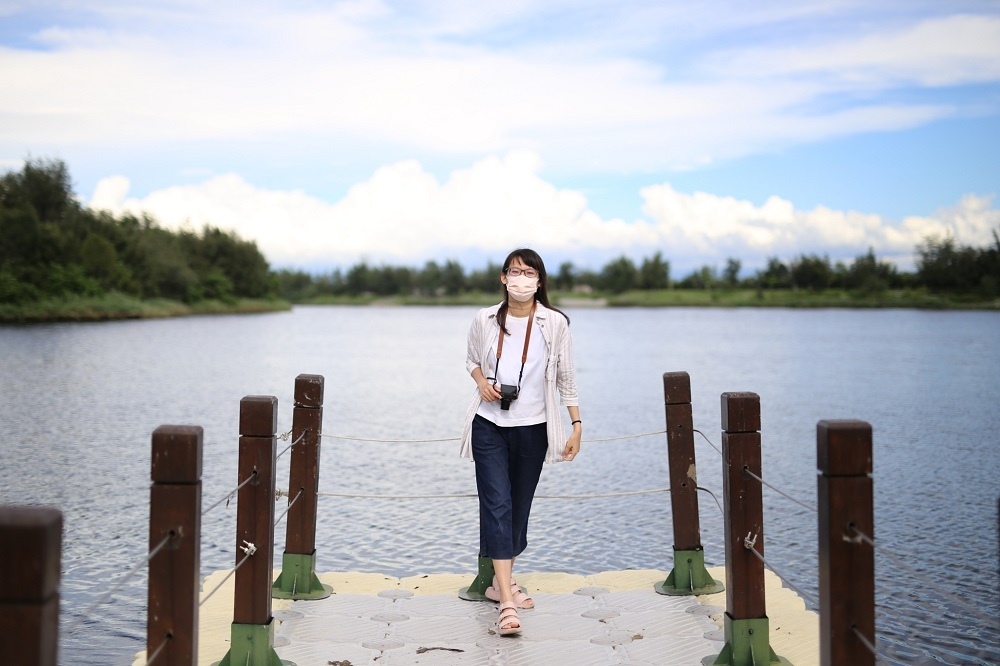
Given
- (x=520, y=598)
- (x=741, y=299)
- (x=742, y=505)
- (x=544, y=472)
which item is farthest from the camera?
(x=741, y=299)

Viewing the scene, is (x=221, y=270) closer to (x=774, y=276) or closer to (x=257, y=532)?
(x=774, y=276)

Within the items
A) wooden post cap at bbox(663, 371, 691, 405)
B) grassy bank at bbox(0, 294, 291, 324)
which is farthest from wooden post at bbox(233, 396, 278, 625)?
grassy bank at bbox(0, 294, 291, 324)

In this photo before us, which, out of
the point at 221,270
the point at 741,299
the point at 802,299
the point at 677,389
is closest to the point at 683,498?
the point at 677,389

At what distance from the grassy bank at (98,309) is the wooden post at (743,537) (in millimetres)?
60296

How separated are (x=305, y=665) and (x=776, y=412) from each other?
57.4 ft

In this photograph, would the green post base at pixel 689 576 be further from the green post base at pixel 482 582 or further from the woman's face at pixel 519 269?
the woman's face at pixel 519 269

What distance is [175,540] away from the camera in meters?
3.47

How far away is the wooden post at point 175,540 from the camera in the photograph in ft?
11.3

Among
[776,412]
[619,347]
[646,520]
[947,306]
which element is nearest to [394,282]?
[947,306]

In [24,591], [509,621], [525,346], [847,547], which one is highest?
[525,346]

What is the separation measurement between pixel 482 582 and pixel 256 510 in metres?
1.78

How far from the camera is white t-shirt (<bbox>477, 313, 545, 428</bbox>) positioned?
17.2 feet

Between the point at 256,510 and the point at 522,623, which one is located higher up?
Result: the point at 256,510

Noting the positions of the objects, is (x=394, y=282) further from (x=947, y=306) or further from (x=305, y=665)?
(x=305, y=665)
